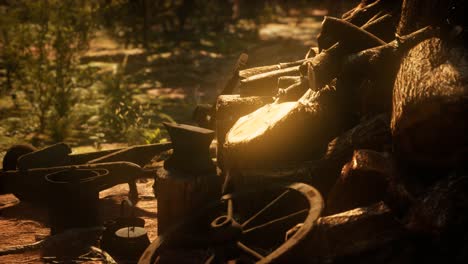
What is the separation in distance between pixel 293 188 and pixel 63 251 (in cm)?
207

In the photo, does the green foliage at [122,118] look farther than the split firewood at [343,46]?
Yes

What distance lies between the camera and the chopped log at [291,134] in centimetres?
467

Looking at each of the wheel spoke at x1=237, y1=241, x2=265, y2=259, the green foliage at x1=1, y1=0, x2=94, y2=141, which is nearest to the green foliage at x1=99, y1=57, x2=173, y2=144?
the green foliage at x1=1, y1=0, x2=94, y2=141

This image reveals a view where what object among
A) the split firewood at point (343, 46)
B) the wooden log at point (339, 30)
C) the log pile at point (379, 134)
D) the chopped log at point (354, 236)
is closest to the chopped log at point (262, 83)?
the log pile at point (379, 134)

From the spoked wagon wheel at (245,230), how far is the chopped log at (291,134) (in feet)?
1.29

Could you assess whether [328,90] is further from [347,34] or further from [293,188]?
[293,188]

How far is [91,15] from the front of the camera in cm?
912

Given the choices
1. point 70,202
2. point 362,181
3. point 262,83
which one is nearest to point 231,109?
point 262,83

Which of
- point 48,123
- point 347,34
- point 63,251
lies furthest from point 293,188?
point 48,123

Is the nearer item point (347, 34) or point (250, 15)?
point (347, 34)

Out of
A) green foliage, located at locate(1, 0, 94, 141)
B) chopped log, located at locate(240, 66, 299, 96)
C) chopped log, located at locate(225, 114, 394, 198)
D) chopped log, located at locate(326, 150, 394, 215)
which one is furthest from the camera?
green foliage, located at locate(1, 0, 94, 141)

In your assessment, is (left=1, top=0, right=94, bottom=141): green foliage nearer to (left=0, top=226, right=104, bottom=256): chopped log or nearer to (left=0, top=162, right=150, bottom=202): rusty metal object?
(left=0, top=162, right=150, bottom=202): rusty metal object

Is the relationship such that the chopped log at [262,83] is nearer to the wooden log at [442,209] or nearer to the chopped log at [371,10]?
the chopped log at [371,10]

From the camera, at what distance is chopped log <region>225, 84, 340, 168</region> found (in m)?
4.67
